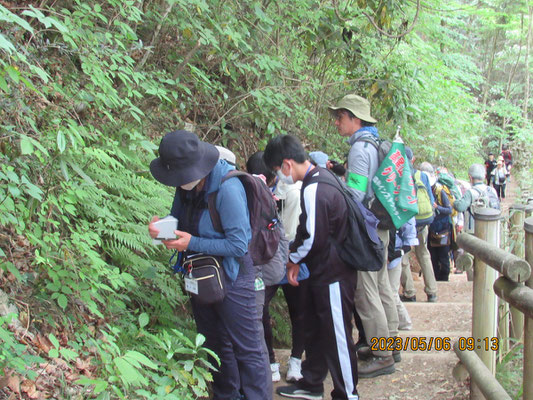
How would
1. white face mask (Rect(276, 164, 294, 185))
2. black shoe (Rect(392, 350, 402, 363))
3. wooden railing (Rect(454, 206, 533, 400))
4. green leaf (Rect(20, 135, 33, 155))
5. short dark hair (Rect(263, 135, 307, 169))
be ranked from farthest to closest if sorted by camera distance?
black shoe (Rect(392, 350, 402, 363)), white face mask (Rect(276, 164, 294, 185)), short dark hair (Rect(263, 135, 307, 169)), wooden railing (Rect(454, 206, 533, 400)), green leaf (Rect(20, 135, 33, 155))

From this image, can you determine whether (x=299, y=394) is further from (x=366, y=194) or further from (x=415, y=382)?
(x=366, y=194)

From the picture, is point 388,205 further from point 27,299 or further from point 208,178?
point 27,299

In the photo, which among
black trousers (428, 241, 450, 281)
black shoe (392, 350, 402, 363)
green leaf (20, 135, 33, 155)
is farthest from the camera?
black trousers (428, 241, 450, 281)

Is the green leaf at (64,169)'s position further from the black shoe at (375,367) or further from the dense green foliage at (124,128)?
the black shoe at (375,367)

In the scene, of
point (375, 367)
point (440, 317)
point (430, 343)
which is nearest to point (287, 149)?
point (375, 367)

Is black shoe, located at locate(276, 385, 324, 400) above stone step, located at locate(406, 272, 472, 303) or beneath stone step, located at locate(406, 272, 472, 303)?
above

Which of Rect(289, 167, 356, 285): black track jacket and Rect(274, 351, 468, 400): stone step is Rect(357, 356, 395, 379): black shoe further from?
Rect(289, 167, 356, 285): black track jacket

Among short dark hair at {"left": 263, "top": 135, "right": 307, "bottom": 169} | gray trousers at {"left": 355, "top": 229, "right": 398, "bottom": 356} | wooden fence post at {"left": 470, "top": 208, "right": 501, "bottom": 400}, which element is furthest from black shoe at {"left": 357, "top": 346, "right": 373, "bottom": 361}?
short dark hair at {"left": 263, "top": 135, "right": 307, "bottom": 169}

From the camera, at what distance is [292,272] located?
14.2 feet

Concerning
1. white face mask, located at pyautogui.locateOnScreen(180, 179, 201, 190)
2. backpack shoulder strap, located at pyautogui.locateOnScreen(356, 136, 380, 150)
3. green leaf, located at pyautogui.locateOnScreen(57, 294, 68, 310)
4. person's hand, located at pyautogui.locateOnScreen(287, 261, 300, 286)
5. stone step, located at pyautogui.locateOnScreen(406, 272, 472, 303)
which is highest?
backpack shoulder strap, located at pyautogui.locateOnScreen(356, 136, 380, 150)

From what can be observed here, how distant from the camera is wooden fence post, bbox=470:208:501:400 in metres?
3.90

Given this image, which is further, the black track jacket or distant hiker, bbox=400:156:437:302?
distant hiker, bbox=400:156:437:302

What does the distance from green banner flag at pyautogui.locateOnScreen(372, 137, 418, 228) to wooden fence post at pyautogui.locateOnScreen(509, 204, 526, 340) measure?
1.27 meters

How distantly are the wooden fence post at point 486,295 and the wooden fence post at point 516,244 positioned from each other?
0.84 meters
